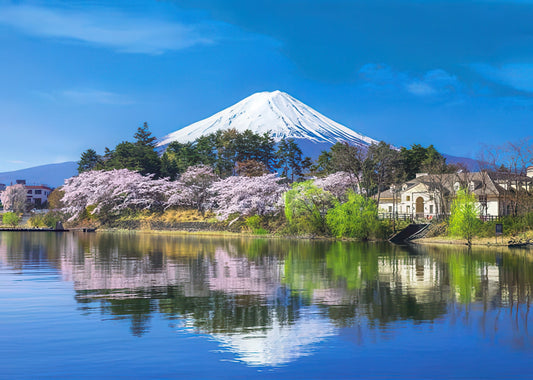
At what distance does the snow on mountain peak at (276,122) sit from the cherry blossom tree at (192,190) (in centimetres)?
8141

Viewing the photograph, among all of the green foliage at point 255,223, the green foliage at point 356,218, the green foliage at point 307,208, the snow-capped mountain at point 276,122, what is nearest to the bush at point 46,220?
the green foliage at point 255,223

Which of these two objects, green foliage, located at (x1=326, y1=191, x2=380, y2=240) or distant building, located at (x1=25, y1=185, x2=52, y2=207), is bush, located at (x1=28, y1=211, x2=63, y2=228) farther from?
distant building, located at (x1=25, y1=185, x2=52, y2=207)

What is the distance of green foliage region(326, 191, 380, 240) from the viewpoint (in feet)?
181

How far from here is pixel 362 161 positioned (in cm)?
6625

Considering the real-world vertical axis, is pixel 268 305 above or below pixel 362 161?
below

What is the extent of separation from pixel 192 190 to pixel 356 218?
3107cm

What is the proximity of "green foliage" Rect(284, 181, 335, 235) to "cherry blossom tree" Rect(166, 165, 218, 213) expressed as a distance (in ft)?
63.9

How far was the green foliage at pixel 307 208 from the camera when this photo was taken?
196 ft

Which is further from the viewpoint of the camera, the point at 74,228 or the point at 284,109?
the point at 284,109

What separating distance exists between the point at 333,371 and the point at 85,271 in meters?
19.1

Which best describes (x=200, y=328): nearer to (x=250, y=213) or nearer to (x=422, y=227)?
(x=422, y=227)

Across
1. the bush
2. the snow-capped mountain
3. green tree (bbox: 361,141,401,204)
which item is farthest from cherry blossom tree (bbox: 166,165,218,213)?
the snow-capped mountain

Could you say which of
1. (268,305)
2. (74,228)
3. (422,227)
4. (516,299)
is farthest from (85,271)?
(74,228)

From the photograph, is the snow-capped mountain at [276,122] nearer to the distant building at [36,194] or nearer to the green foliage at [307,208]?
the distant building at [36,194]
